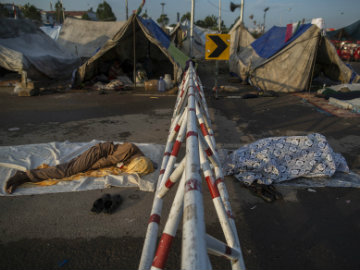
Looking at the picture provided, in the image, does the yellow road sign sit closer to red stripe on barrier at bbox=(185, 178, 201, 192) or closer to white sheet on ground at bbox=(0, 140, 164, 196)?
white sheet on ground at bbox=(0, 140, 164, 196)

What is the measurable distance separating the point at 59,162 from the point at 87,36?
15.8 metres

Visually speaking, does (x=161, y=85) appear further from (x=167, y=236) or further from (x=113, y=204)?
(x=167, y=236)

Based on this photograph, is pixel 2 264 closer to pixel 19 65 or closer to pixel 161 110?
pixel 161 110

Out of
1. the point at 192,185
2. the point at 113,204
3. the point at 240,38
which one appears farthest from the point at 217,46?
the point at 240,38

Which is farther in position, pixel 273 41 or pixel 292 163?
pixel 273 41

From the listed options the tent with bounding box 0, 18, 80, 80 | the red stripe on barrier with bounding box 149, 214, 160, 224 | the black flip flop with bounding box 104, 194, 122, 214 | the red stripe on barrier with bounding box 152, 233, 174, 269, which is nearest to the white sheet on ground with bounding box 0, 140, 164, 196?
the black flip flop with bounding box 104, 194, 122, 214

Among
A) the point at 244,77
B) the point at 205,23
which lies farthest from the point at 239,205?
the point at 205,23

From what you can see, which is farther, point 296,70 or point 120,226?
point 296,70

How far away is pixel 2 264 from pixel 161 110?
600 centimetres

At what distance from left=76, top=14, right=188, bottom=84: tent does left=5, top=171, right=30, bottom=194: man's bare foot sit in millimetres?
7495

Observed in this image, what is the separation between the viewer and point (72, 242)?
262 cm

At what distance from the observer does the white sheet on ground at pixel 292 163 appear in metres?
3.76

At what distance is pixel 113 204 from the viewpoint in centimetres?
315

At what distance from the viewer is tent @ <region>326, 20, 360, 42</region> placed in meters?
22.0
